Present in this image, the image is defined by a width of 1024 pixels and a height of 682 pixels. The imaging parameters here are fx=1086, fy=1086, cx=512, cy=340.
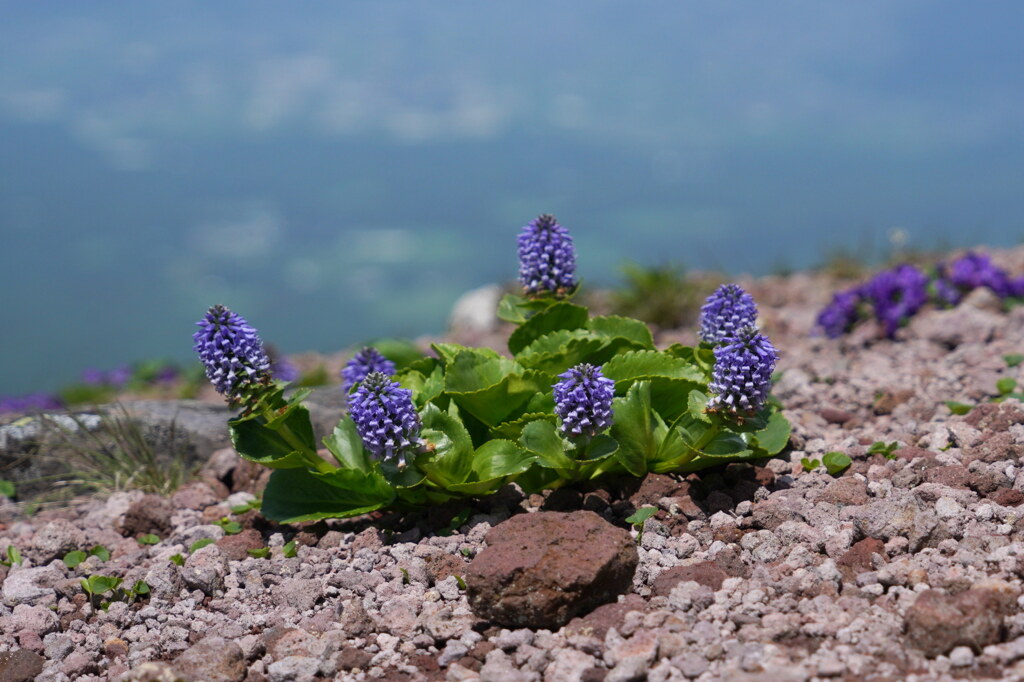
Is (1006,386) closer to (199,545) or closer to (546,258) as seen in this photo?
(546,258)

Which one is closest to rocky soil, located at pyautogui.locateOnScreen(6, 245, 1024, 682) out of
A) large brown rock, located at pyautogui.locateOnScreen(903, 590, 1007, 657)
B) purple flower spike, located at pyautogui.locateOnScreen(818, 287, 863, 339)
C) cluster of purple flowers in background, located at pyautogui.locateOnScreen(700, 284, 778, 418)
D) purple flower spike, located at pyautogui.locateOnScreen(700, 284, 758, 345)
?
large brown rock, located at pyautogui.locateOnScreen(903, 590, 1007, 657)

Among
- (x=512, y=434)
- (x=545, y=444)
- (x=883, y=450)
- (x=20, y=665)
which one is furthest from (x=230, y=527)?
(x=883, y=450)

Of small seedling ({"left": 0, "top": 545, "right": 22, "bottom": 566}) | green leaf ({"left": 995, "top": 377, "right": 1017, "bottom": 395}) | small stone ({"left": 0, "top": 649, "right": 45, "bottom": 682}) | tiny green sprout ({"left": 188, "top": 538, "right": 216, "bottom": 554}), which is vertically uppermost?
green leaf ({"left": 995, "top": 377, "right": 1017, "bottom": 395})

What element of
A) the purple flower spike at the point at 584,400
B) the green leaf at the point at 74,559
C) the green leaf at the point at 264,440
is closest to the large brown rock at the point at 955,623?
the purple flower spike at the point at 584,400

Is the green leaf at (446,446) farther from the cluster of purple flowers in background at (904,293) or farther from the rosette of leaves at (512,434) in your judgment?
the cluster of purple flowers in background at (904,293)

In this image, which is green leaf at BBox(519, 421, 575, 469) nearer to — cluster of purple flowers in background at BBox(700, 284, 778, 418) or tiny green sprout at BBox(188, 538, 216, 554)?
cluster of purple flowers in background at BBox(700, 284, 778, 418)

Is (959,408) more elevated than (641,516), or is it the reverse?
(959,408)
